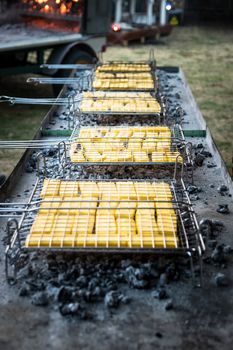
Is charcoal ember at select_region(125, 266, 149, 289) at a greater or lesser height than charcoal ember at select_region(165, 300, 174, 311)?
greater

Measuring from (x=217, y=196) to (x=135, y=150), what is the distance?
1023 mm

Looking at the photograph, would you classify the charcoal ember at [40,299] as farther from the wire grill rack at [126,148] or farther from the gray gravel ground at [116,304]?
the wire grill rack at [126,148]

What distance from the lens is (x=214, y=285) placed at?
3609 millimetres

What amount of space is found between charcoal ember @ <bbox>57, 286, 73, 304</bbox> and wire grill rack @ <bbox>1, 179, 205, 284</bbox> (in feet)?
1.03

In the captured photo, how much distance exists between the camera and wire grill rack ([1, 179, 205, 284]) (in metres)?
3.62

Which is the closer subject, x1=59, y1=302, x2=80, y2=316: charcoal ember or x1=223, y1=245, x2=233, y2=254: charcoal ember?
x1=59, y1=302, x2=80, y2=316: charcoal ember

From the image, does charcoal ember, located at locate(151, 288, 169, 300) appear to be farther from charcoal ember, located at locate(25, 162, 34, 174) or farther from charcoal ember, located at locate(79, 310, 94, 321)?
charcoal ember, located at locate(25, 162, 34, 174)

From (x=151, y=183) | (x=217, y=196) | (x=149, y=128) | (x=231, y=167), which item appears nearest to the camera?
(x=151, y=183)

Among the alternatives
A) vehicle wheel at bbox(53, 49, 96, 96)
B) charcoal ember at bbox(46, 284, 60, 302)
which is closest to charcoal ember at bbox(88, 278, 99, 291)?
charcoal ember at bbox(46, 284, 60, 302)

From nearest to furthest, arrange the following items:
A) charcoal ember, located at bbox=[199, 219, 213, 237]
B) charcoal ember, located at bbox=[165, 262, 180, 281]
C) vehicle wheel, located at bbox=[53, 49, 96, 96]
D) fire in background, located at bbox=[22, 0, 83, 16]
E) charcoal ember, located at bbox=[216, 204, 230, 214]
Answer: charcoal ember, located at bbox=[165, 262, 180, 281], charcoal ember, located at bbox=[199, 219, 213, 237], charcoal ember, located at bbox=[216, 204, 230, 214], vehicle wheel, located at bbox=[53, 49, 96, 96], fire in background, located at bbox=[22, 0, 83, 16]

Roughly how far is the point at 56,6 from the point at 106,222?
9536 mm

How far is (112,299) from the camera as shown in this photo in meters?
3.34

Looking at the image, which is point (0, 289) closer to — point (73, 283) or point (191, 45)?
point (73, 283)

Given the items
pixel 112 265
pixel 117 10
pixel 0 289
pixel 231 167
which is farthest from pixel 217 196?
pixel 117 10
